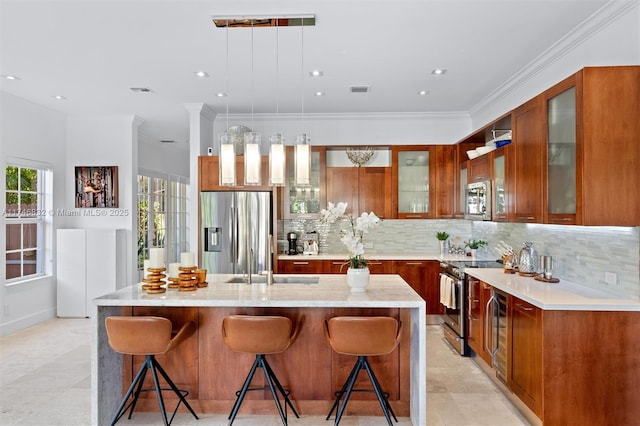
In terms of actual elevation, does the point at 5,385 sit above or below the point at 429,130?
below

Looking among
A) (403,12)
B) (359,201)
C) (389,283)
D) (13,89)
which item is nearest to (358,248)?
(389,283)

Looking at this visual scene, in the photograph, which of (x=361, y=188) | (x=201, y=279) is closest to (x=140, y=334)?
(x=201, y=279)

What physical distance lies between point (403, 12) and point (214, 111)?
12.0 ft

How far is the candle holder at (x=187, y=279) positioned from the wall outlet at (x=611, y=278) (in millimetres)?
3043

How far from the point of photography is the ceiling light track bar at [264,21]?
313 centimetres

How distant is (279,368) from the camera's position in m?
3.12

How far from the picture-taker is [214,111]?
6.01 m

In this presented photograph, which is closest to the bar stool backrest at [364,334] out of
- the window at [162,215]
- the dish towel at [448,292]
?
the dish towel at [448,292]

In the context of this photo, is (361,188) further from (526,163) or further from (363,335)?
(363,335)

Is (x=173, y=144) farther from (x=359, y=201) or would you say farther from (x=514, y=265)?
(x=514, y=265)

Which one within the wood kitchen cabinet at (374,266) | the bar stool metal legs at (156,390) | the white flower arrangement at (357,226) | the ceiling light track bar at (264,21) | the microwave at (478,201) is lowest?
the bar stool metal legs at (156,390)

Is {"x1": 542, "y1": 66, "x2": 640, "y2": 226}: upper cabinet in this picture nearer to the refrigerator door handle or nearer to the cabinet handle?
the cabinet handle

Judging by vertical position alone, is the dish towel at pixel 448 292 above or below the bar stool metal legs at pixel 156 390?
above

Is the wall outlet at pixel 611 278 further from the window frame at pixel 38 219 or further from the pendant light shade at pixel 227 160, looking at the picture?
the window frame at pixel 38 219
